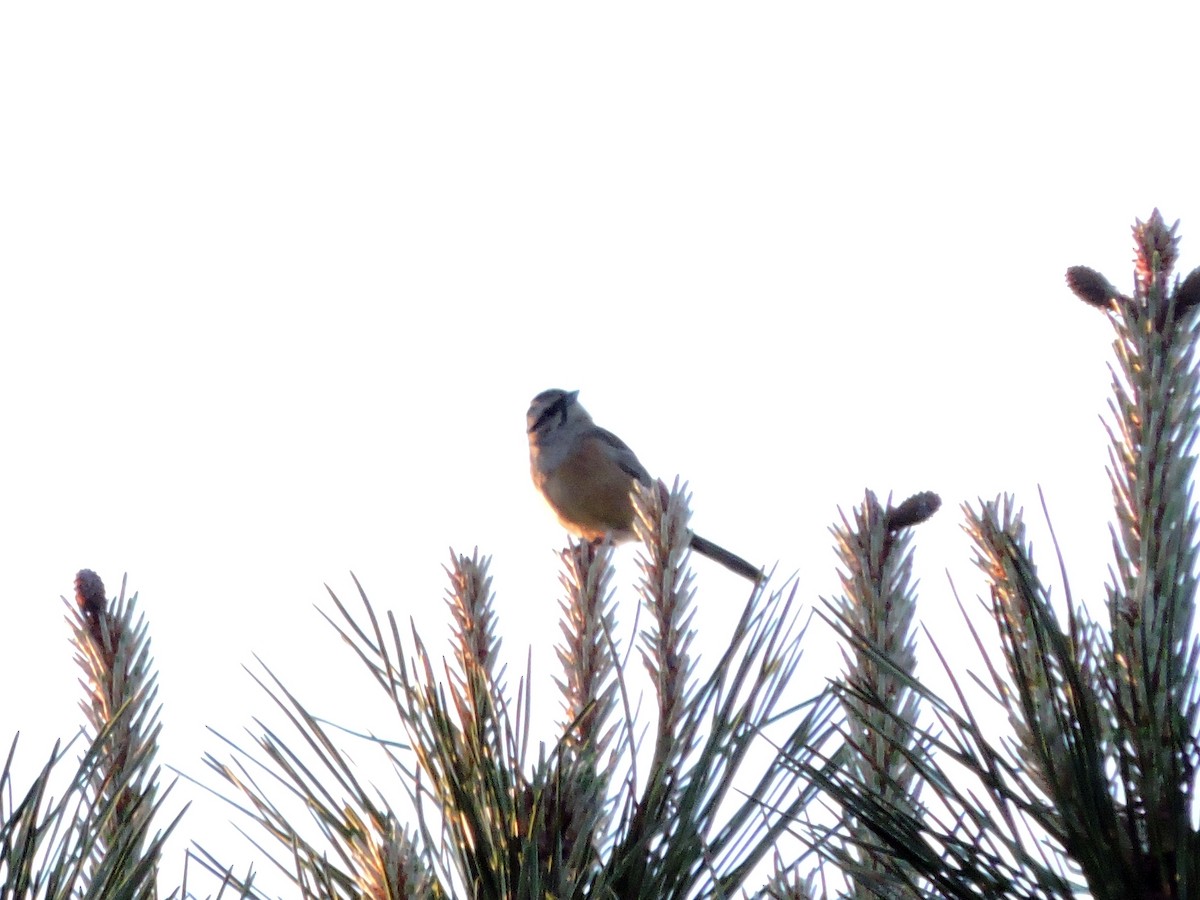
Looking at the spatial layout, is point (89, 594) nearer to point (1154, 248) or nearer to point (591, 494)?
point (1154, 248)

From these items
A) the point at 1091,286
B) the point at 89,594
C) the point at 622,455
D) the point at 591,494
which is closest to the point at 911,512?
the point at 1091,286

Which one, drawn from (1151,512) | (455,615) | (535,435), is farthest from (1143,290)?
(535,435)

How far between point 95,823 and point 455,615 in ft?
1.67

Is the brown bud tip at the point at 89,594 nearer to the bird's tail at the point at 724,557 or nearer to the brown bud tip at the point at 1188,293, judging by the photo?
the brown bud tip at the point at 1188,293

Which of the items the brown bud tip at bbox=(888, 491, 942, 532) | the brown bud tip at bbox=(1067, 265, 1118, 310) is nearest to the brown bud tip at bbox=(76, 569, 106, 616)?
the brown bud tip at bbox=(888, 491, 942, 532)

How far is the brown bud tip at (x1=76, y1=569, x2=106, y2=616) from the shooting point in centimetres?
173

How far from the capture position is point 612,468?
320 inches

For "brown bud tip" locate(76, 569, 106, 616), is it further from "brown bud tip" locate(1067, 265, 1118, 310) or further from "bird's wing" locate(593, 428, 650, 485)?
"bird's wing" locate(593, 428, 650, 485)

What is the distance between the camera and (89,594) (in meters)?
1.73

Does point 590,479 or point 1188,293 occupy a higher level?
point 590,479

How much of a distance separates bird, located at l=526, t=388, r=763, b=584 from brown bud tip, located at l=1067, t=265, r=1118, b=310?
19.8 ft

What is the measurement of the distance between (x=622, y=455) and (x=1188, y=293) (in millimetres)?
7145

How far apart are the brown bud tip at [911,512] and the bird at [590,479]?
572 centimetres

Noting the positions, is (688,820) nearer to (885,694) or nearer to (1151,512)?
(885,694)
